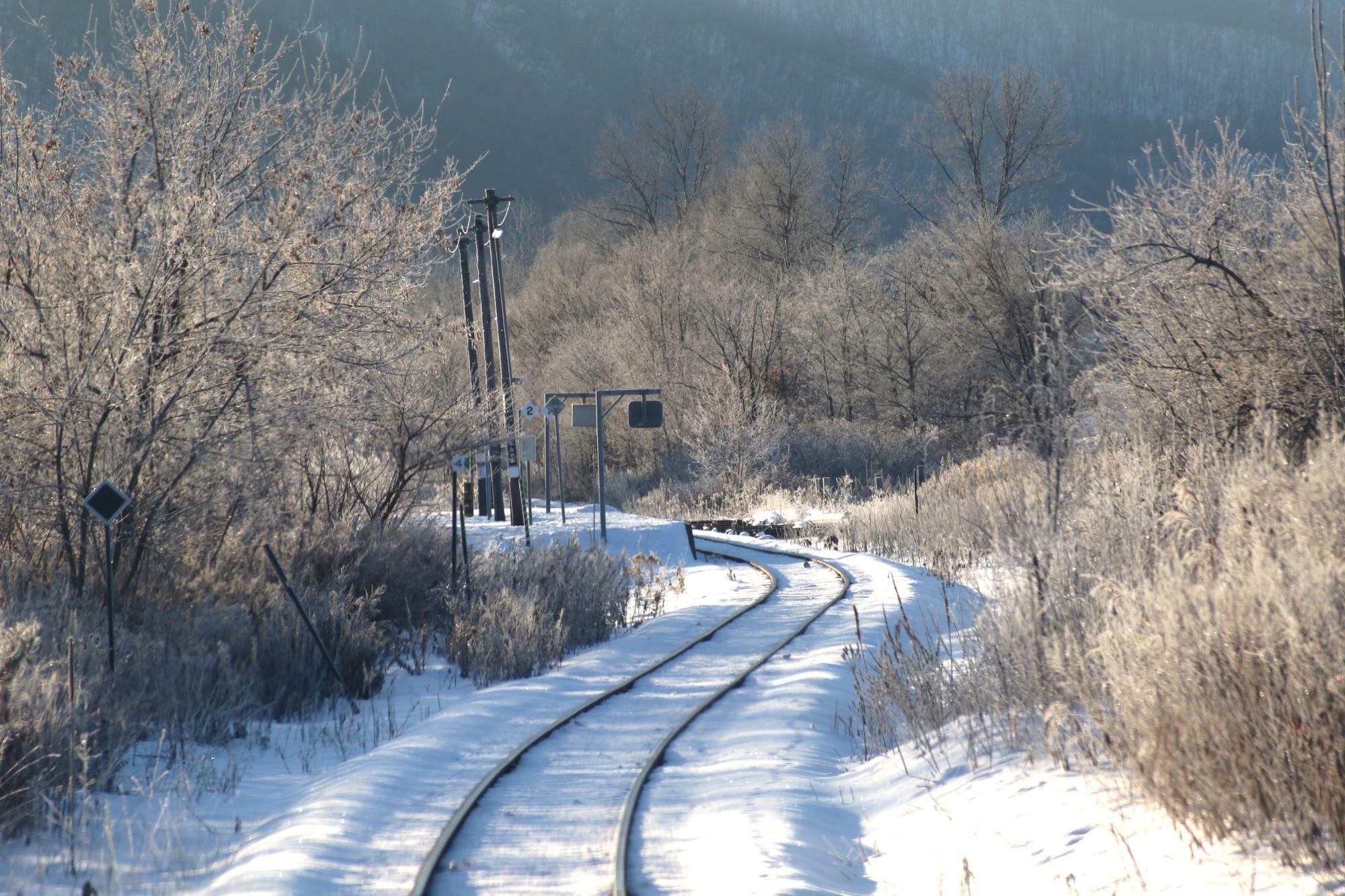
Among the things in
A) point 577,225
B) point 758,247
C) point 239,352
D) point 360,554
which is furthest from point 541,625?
point 577,225

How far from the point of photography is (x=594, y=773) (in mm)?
7691

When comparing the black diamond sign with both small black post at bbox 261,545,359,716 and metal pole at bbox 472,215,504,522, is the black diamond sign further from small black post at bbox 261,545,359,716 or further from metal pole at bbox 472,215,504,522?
metal pole at bbox 472,215,504,522

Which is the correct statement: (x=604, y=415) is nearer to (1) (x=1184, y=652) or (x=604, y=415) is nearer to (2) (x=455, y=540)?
(2) (x=455, y=540)

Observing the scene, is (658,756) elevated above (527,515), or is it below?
below

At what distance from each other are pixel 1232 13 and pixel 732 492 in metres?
156

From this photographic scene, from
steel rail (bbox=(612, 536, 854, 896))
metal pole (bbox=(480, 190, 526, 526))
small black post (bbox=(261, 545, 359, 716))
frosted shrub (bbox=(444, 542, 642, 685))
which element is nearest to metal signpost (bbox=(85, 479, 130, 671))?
small black post (bbox=(261, 545, 359, 716))

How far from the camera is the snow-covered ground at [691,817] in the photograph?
5.48 meters

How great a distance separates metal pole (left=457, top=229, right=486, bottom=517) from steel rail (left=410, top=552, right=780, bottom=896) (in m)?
6.26

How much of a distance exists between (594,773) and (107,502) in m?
4.32

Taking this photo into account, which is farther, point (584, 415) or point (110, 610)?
point (584, 415)

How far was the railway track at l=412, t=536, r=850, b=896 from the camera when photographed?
5.87 meters

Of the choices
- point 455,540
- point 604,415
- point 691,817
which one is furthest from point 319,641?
point 604,415

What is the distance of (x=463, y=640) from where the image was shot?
1205cm

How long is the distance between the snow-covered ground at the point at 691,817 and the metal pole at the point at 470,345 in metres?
8.68
